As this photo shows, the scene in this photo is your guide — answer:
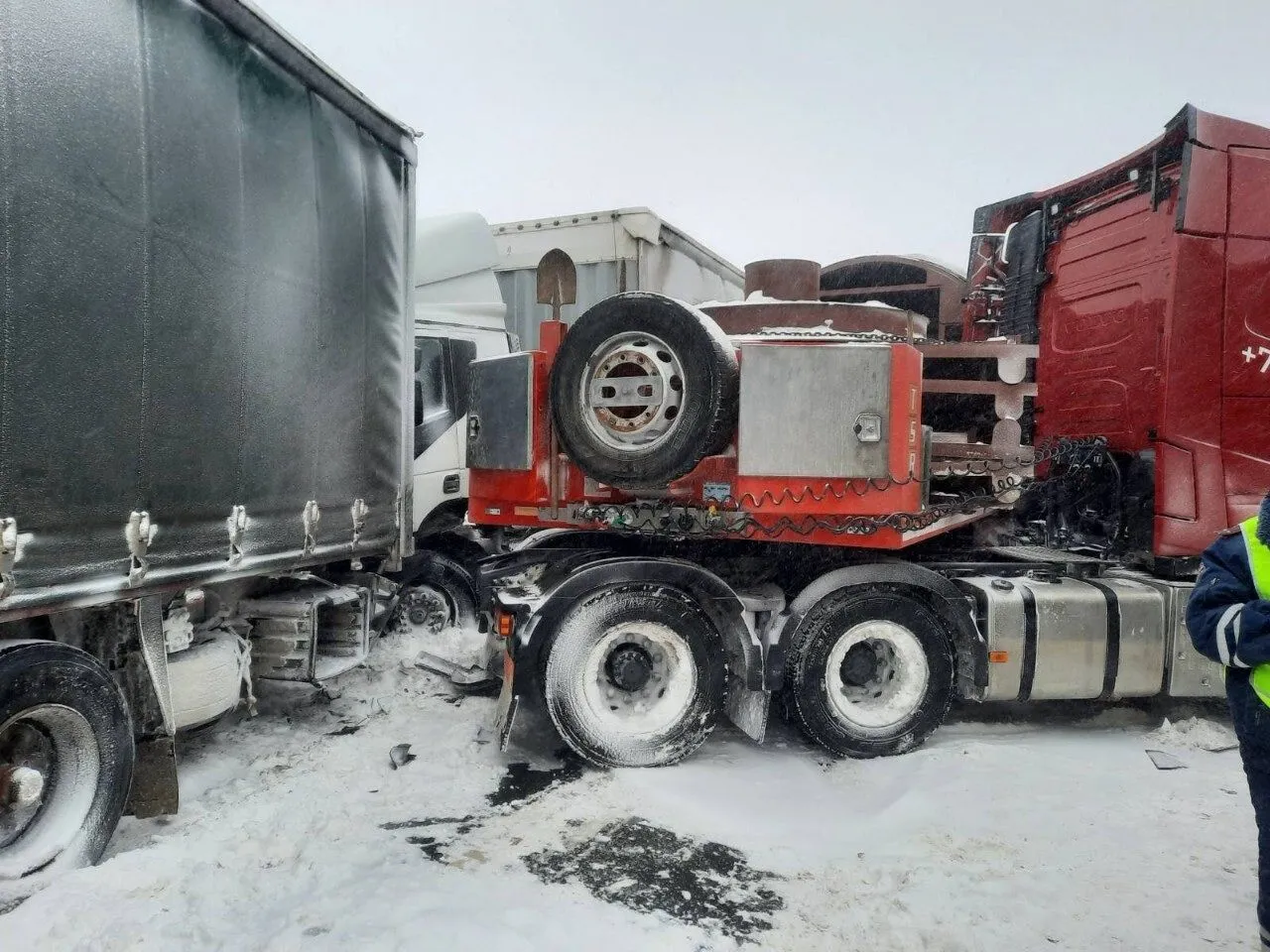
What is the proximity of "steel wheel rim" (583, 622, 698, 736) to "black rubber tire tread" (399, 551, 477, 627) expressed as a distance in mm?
2720

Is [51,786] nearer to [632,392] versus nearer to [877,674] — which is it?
[632,392]

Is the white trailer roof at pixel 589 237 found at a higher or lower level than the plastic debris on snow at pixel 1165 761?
higher

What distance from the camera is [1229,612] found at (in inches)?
103

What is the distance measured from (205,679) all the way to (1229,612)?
171 inches

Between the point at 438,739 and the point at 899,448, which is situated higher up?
the point at 899,448

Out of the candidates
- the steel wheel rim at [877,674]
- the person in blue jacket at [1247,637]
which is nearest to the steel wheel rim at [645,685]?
the steel wheel rim at [877,674]

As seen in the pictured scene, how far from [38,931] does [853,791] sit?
138 inches

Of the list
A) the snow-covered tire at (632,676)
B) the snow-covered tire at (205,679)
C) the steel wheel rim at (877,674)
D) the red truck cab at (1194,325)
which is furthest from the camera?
the red truck cab at (1194,325)

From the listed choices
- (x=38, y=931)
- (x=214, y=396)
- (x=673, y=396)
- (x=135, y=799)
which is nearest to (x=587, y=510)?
(x=673, y=396)

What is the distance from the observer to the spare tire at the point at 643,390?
4.25 m

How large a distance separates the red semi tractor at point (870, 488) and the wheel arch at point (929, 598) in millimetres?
16

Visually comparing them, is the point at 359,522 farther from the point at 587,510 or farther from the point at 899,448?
the point at 899,448

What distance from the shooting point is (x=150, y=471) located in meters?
3.46

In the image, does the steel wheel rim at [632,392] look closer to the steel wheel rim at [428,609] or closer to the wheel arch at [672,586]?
the wheel arch at [672,586]
